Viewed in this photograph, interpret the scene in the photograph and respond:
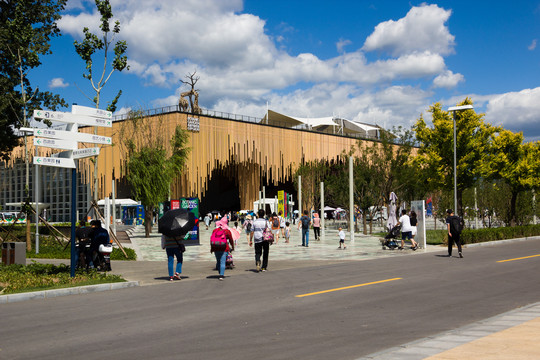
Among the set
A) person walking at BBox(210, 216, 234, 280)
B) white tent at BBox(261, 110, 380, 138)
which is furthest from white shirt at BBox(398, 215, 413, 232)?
white tent at BBox(261, 110, 380, 138)

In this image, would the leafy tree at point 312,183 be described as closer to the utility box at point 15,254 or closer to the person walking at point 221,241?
the utility box at point 15,254

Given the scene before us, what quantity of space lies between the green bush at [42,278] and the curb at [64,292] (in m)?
0.35

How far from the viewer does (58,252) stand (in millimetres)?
22891

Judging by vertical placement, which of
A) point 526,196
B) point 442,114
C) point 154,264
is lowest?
point 154,264

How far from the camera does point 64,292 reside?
39.2ft

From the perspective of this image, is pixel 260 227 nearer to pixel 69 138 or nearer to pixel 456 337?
pixel 69 138

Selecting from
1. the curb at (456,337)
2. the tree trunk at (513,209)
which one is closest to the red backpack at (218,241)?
the curb at (456,337)

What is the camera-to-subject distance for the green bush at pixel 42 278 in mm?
12180

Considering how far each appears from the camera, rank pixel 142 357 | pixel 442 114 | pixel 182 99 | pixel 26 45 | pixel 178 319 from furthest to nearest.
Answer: pixel 182 99
pixel 442 114
pixel 26 45
pixel 178 319
pixel 142 357

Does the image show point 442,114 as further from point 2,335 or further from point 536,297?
point 2,335

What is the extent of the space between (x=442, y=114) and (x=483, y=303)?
25.9 meters

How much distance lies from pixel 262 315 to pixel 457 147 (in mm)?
25925

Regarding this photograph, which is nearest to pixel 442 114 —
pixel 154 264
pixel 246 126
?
pixel 154 264

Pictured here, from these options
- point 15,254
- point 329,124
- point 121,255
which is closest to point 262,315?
point 15,254
